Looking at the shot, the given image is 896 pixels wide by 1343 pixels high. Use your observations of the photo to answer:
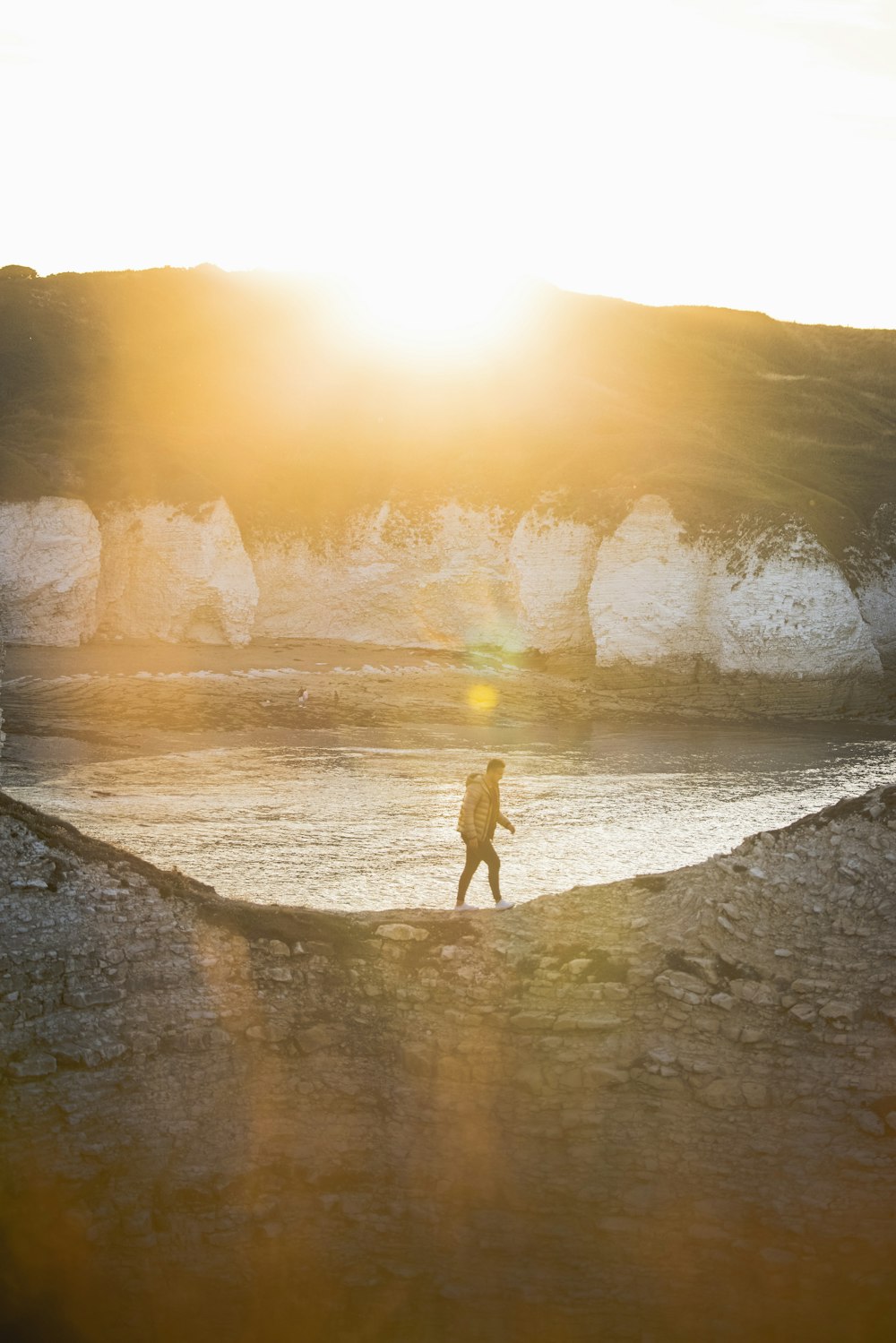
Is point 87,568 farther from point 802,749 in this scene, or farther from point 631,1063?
point 631,1063

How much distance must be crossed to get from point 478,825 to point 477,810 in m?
0.18

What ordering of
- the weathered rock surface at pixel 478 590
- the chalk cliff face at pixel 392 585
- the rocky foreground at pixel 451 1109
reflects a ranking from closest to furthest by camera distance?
the rocky foreground at pixel 451 1109
the weathered rock surface at pixel 478 590
the chalk cliff face at pixel 392 585

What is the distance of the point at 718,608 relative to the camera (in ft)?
136

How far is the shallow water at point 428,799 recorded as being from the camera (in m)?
18.6

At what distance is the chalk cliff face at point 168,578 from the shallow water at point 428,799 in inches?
435

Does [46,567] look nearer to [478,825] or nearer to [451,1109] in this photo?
[478,825]

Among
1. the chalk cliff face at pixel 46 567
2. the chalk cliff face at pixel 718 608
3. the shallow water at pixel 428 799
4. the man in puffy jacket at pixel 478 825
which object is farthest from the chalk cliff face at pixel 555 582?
the man in puffy jacket at pixel 478 825

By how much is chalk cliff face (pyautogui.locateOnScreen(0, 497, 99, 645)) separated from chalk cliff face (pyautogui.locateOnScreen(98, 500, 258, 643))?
812mm

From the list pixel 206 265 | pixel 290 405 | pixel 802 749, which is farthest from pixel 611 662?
pixel 206 265

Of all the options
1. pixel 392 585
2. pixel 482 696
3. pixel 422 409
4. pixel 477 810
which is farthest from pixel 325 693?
pixel 477 810

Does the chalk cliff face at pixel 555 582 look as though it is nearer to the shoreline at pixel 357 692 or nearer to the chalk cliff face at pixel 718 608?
the shoreline at pixel 357 692

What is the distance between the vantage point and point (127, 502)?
1718 inches

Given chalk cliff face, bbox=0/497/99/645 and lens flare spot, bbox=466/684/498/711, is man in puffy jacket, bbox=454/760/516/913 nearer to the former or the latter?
lens flare spot, bbox=466/684/498/711

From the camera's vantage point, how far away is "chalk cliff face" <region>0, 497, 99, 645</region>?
42844 millimetres
